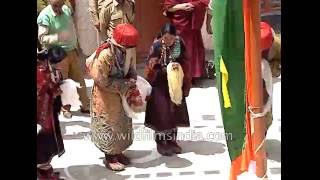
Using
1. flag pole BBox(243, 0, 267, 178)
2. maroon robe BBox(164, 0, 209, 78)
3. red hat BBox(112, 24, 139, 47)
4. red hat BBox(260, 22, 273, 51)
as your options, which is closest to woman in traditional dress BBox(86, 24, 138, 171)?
red hat BBox(112, 24, 139, 47)

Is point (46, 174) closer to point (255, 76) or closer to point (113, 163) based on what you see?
point (113, 163)

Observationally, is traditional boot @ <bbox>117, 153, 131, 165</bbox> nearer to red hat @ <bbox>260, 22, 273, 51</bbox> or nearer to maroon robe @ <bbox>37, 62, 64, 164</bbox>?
maroon robe @ <bbox>37, 62, 64, 164</bbox>

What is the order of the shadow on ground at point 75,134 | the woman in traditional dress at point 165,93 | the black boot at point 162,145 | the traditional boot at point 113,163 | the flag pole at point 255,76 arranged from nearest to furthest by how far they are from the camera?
1. the flag pole at point 255,76
2. the traditional boot at point 113,163
3. the woman in traditional dress at point 165,93
4. the black boot at point 162,145
5. the shadow on ground at point 75,134

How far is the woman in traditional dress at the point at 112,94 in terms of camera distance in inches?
127

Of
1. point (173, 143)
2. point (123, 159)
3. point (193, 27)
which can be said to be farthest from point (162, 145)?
point (193, 27)

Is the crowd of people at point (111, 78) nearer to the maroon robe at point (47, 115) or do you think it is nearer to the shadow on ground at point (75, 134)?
the maroon robe at point (47, 115)

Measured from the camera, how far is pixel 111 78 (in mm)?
3240

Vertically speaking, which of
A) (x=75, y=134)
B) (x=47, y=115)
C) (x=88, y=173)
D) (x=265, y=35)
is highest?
(x=265, y=35)

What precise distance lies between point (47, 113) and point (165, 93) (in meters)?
0.72

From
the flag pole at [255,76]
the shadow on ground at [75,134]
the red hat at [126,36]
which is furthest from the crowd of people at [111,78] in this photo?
the flag pole at [255,76]

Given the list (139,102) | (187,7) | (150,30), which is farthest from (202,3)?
(139,102)

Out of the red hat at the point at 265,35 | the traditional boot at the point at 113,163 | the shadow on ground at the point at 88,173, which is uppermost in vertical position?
the red hat at the point at 265,35

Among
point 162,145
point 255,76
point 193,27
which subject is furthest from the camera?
point 193,27

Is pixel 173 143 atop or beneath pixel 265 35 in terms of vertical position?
beneath
